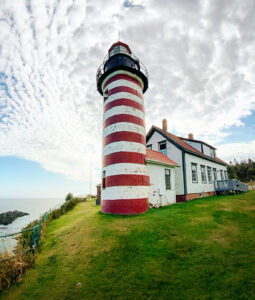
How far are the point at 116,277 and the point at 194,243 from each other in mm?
3291

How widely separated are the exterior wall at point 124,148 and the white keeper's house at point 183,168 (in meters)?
2.17

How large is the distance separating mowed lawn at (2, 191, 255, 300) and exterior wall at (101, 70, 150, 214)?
2706mm

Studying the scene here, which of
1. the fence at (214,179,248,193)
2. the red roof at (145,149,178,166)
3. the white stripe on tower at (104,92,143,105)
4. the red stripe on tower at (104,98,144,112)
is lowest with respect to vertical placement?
the fence at (214,179,248,193)

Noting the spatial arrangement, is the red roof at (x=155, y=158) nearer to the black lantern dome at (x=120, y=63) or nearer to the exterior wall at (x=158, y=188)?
the exterior wall at (x=158, y=188)

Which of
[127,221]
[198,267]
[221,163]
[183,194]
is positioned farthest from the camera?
[221,163]

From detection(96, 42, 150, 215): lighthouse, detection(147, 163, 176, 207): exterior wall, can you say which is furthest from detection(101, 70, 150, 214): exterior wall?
detection(147, 163, 176, 207): exterior wall

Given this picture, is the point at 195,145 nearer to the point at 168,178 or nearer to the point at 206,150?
the point at 206,150

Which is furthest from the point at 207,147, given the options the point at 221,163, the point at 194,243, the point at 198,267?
the point at 198,267

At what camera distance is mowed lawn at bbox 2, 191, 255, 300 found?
4.30 m

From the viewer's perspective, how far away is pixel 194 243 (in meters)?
6.46

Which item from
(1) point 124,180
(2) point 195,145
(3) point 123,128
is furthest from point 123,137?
(2) point 195,145

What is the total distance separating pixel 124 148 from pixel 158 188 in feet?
17.1

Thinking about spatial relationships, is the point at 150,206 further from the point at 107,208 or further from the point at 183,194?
the point at 183,194

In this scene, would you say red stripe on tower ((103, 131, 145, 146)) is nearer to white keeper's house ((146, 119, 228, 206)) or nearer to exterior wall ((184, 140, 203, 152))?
white keeper's house ((146, 119, 228, 206))
